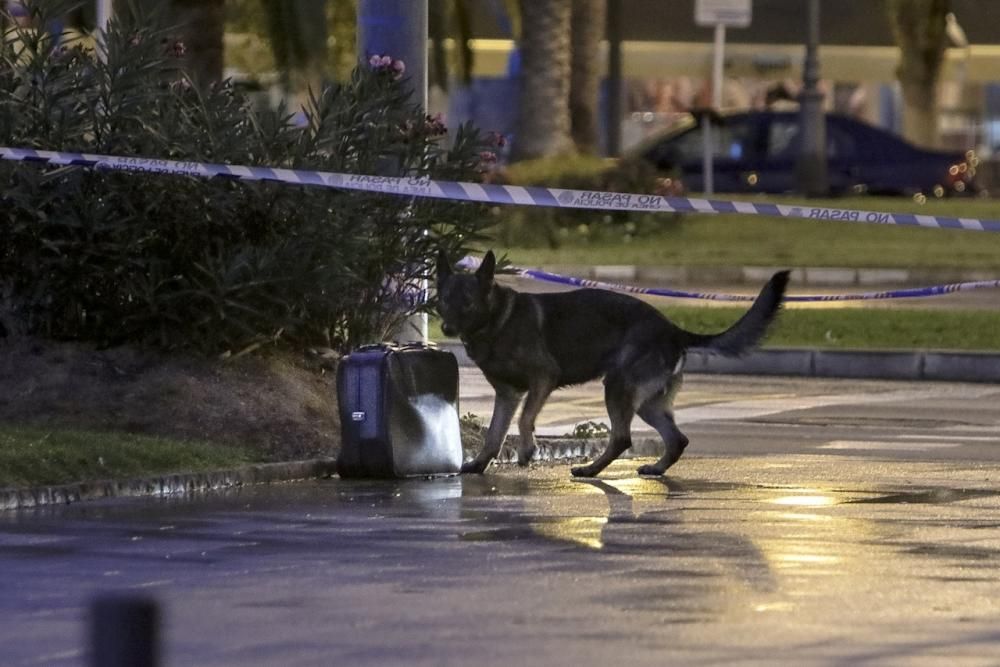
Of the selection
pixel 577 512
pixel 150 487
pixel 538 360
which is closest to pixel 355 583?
pixel 577 512

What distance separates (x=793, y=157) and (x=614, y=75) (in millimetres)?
4306

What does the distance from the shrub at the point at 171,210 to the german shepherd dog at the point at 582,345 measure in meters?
1.05

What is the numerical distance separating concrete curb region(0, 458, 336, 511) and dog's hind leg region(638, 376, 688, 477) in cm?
151

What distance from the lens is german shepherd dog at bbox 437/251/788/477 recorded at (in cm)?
1199

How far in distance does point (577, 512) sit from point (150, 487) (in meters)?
1.98

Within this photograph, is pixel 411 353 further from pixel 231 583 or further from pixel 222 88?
pixel 231 583

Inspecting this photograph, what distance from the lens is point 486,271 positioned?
1196cm

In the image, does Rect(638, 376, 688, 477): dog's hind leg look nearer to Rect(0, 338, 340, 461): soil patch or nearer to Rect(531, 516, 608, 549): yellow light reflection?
Rect(0, 338, 340, 461): soil patch

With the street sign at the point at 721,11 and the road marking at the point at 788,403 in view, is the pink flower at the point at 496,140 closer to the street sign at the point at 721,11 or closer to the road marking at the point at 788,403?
the road marking at the point at 788,403

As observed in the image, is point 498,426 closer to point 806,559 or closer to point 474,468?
point 474,468

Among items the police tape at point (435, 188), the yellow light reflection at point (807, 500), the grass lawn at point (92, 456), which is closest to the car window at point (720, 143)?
the police tape at point (435, 188)

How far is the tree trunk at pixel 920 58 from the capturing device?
3988 cm

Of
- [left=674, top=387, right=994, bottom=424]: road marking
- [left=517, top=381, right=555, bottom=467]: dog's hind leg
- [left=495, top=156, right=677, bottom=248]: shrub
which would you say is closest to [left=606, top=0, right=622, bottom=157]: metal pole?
[left=495, top=156, right=677, bottom=248]: shrub

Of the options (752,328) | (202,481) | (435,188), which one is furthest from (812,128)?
(202,481)
